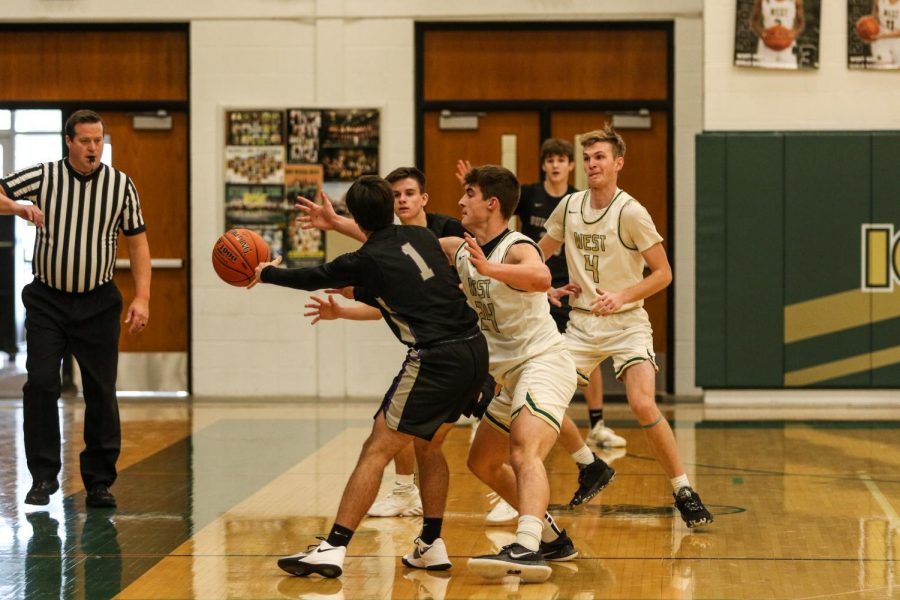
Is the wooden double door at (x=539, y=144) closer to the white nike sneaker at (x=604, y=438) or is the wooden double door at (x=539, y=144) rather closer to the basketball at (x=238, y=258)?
the white nike sneaker at (x=604, y=438)

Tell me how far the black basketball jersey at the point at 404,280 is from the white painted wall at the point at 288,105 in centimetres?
583

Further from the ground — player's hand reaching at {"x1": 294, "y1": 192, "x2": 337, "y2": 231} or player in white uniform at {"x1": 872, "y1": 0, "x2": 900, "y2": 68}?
player in white uniform at {"x1": 872, "y1": 0, "x2": 900, "y2": 68}

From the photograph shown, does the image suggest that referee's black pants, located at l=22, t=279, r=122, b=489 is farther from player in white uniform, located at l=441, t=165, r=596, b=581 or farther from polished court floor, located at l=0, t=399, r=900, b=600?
player in white uniform, located at l=441, t=165, r=596, b=581

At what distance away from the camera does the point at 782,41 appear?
9.82m

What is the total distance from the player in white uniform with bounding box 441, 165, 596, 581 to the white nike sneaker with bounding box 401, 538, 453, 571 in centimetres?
20

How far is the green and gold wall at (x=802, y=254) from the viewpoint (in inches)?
386

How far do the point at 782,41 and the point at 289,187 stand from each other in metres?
4.02

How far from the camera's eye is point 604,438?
25.8ft

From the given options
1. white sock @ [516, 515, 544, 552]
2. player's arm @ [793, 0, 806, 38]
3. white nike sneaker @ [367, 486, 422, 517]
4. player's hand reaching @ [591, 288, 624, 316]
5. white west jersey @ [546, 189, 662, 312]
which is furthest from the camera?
player's arm @ [793, 0, 806, 38]

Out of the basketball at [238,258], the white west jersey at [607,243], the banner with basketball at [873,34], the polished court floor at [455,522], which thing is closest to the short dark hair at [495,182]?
the basketball at [238,258]

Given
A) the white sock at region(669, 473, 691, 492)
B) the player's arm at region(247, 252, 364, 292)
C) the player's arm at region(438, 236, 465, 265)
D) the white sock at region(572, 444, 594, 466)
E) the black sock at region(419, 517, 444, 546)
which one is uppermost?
the player's arm at region(438, 236, 465, 265)

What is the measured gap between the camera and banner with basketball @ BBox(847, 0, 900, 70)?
9.80m

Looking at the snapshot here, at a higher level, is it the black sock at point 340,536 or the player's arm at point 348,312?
the player's arm at point 348,312

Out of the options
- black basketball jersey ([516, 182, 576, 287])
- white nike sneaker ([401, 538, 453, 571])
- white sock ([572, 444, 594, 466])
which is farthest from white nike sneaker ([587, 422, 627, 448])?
white nike sneaker ([401, 538, 453, 571])
